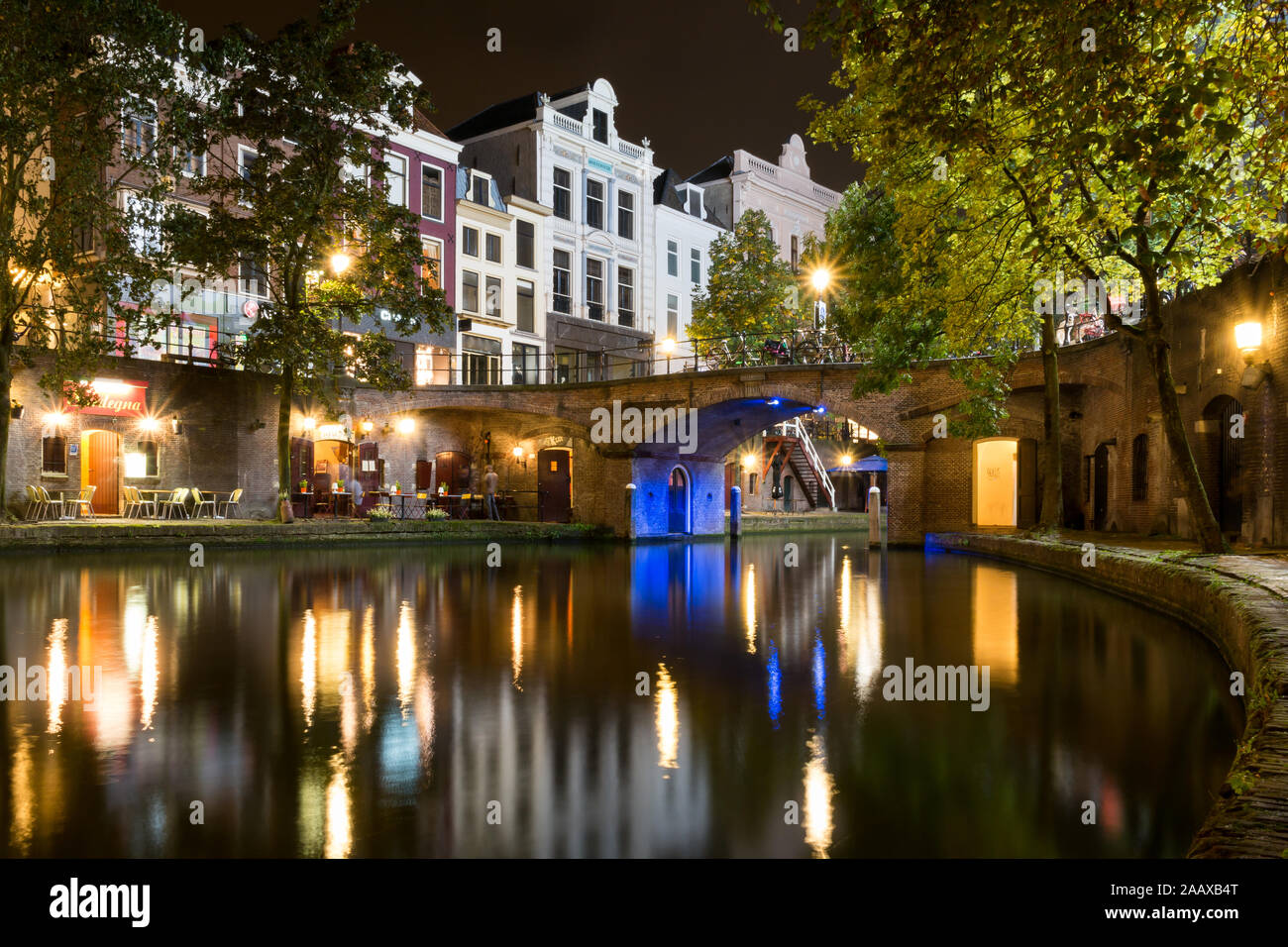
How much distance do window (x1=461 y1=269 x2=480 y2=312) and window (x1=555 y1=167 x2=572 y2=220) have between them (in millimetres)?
5697

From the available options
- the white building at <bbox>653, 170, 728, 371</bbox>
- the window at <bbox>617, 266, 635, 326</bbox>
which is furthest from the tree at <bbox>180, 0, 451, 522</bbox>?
the white building at <bbox>653, 170, 728, 371</bbox>

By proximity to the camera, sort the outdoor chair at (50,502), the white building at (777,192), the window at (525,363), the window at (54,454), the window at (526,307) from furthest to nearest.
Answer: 1. the white building at (777,192)
2. the window at (526,307)
3. the window at (525,363)
4. the window at (54,454)
5. the outdoor chair at (50,502)

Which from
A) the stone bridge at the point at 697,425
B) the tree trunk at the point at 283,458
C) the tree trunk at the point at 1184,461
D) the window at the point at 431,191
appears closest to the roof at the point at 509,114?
the window at the point at 431,191

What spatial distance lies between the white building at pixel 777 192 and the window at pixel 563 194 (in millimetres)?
10411

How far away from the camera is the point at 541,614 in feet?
39.1

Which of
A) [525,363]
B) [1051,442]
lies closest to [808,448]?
[525,363]

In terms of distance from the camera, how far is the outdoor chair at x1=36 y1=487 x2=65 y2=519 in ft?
81.3

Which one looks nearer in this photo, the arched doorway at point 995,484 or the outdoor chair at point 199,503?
the outdoor chair at point 199,503

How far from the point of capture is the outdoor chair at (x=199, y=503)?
2796 centimetres

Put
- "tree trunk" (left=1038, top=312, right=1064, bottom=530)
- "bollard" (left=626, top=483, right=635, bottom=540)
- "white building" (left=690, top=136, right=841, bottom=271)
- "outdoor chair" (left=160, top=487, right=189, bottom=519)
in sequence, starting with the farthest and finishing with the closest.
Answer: "white building" (left=690, top=136, right=841, bottom=271), "bollard" (left=626, top=483, right=635, bottom=540), "outdoor chair" (left=160, top=487, right=189, bottom=519), "tree trunk" (left=1038, top=312, right=1064, bottom=530)

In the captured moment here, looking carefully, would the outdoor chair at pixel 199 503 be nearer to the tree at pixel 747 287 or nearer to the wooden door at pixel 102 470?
the wooden door at pixel 102 470

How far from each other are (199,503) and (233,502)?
3.17ft

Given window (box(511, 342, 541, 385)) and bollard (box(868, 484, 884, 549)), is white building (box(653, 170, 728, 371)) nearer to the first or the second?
window (box(511, 342, 541, 385))

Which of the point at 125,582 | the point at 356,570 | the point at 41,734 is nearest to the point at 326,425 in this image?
the point at 356,570
